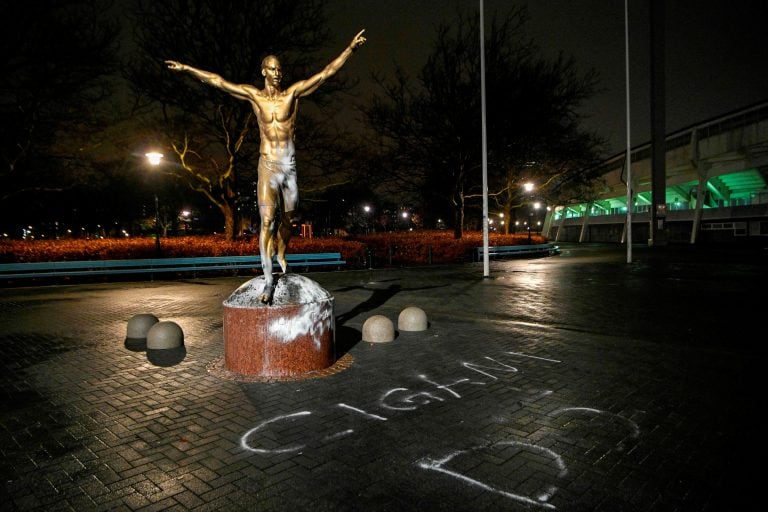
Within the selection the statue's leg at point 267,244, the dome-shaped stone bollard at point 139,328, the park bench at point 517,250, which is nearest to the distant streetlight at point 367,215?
the park bench at point 517,250

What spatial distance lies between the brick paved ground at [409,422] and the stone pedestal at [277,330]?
0.27 m

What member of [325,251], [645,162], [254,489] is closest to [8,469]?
[254,489]

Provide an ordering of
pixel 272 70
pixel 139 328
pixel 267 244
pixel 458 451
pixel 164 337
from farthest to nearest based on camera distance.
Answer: pixel 139 328, pixel 164 337, pixel 267 244, pixel 272 70, pixel 458 451

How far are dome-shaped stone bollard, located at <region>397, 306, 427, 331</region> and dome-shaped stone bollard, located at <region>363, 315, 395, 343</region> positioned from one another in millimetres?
718

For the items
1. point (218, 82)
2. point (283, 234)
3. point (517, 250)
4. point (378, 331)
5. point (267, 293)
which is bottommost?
point (378, 331)

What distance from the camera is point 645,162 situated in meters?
51.6

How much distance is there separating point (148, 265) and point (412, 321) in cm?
1316

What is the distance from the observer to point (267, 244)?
6320 millimetres

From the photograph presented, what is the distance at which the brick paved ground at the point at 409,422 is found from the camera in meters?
3.20

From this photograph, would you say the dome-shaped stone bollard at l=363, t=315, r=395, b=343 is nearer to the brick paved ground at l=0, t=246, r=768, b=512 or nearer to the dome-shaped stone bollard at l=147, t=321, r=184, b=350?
the brick paved ground at l=0, t=246, r=768, b=512

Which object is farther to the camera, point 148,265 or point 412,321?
point 148,265

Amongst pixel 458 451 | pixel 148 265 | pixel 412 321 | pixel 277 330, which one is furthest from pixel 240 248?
pixel 458 451

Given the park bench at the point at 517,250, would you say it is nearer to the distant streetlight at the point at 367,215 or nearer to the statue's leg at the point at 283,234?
the statue's leg at the point at 283,234

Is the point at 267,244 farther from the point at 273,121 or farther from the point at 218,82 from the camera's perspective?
the point at 218,82
